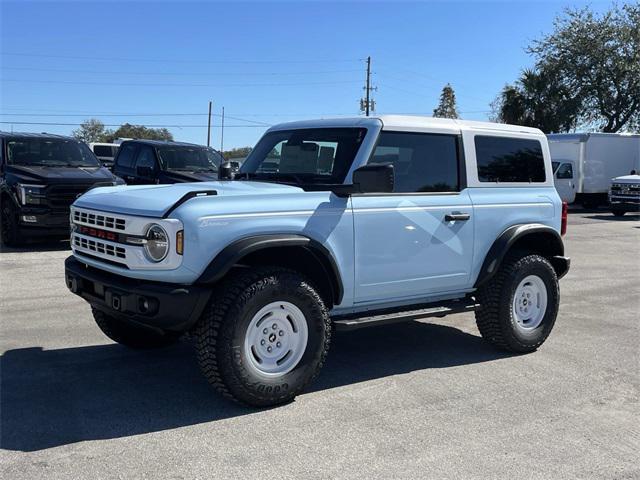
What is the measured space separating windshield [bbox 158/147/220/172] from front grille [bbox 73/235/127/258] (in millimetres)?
8278

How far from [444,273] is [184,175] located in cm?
827

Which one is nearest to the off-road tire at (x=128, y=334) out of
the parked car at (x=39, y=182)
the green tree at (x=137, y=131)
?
the parked car at (x=39, y=182)

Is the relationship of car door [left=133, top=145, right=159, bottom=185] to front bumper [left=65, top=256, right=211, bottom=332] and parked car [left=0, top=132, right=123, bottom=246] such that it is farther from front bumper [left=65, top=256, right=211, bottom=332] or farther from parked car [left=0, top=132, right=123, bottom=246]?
front bumper [left=65, top=256, right=211, bottom=332]

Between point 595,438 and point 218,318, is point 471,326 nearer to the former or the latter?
point 595,438

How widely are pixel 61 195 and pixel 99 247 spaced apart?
6.92 m

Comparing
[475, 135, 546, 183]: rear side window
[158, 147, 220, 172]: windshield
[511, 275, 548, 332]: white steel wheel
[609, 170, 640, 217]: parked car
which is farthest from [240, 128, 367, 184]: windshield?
[609, 170, 640, 217]: parked car

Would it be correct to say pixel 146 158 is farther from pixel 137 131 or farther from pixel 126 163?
pixel 137 131

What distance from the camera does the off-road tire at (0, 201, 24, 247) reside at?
425 inches

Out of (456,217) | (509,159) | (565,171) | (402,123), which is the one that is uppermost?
(565,171)

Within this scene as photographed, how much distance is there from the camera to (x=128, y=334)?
211 inches

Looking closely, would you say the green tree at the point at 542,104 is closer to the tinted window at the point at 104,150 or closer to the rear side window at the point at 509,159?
the tinted window at the point at 104,150

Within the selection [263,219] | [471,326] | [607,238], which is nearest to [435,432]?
[263,219]

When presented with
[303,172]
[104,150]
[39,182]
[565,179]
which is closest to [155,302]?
[303,172]

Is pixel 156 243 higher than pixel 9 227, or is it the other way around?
pixel 156 243
